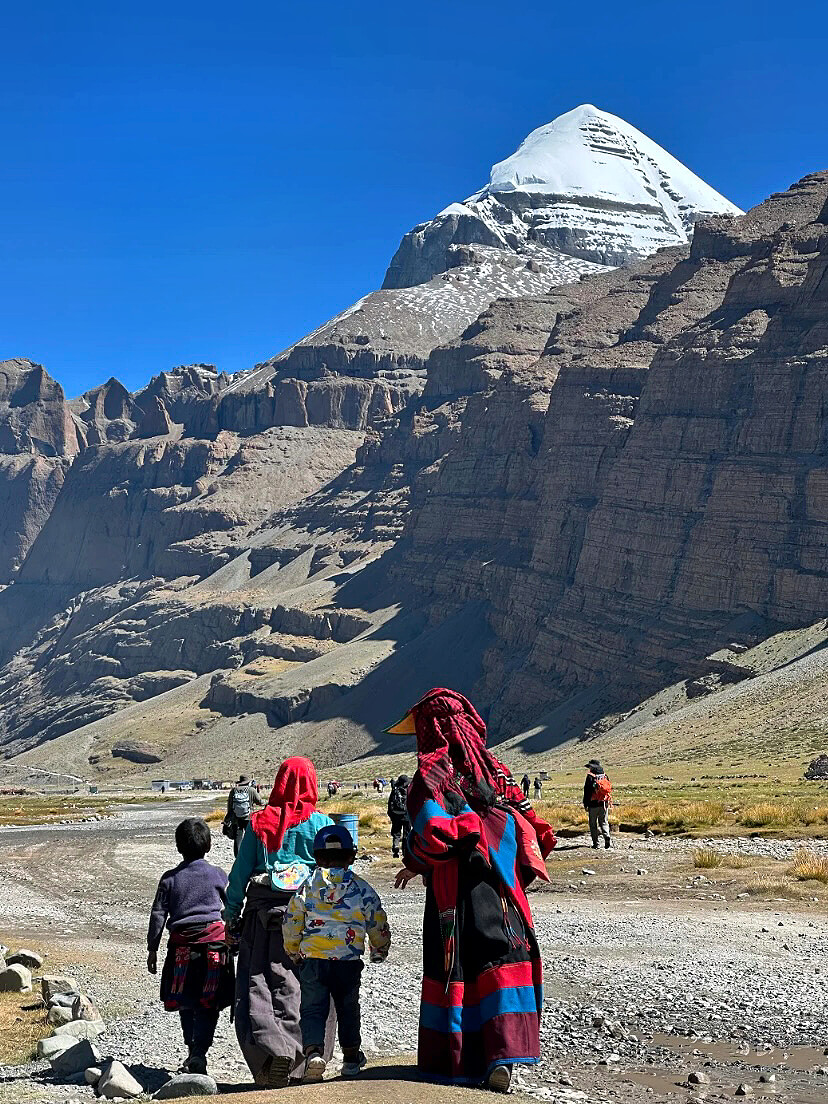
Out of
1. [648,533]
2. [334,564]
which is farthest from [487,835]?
[334,564]

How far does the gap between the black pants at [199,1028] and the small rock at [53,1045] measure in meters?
1.02

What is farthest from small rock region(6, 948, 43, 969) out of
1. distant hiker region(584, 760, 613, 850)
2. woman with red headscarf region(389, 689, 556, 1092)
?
distant hiker region(584, 760, 613, 850)

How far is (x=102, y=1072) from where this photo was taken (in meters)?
8.98

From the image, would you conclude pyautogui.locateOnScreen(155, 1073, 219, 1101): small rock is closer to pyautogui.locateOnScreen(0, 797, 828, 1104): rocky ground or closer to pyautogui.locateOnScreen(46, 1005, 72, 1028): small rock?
pyautogui.locateOnScreen(0, 797, 828, 1104): rocky ground

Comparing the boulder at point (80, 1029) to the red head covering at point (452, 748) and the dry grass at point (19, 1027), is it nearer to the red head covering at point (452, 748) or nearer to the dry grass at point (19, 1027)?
the dry grass at point (19, 1027)

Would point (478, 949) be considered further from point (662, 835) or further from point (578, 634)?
point (578, 634)

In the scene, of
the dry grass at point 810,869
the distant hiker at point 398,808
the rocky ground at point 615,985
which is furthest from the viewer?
the distant hiker at point 398,808

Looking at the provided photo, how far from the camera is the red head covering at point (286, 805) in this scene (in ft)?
30.2

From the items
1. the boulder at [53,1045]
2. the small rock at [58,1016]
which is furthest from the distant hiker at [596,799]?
the boulder at [53,1045]

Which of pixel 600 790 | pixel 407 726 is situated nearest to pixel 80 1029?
pixel 407 726

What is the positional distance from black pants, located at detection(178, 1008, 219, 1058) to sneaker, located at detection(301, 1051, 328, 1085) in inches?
40.9

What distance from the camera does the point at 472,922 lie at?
818 cm

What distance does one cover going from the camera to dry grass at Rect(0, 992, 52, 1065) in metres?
10.2

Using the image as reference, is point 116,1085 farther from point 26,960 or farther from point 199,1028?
point 26,960
